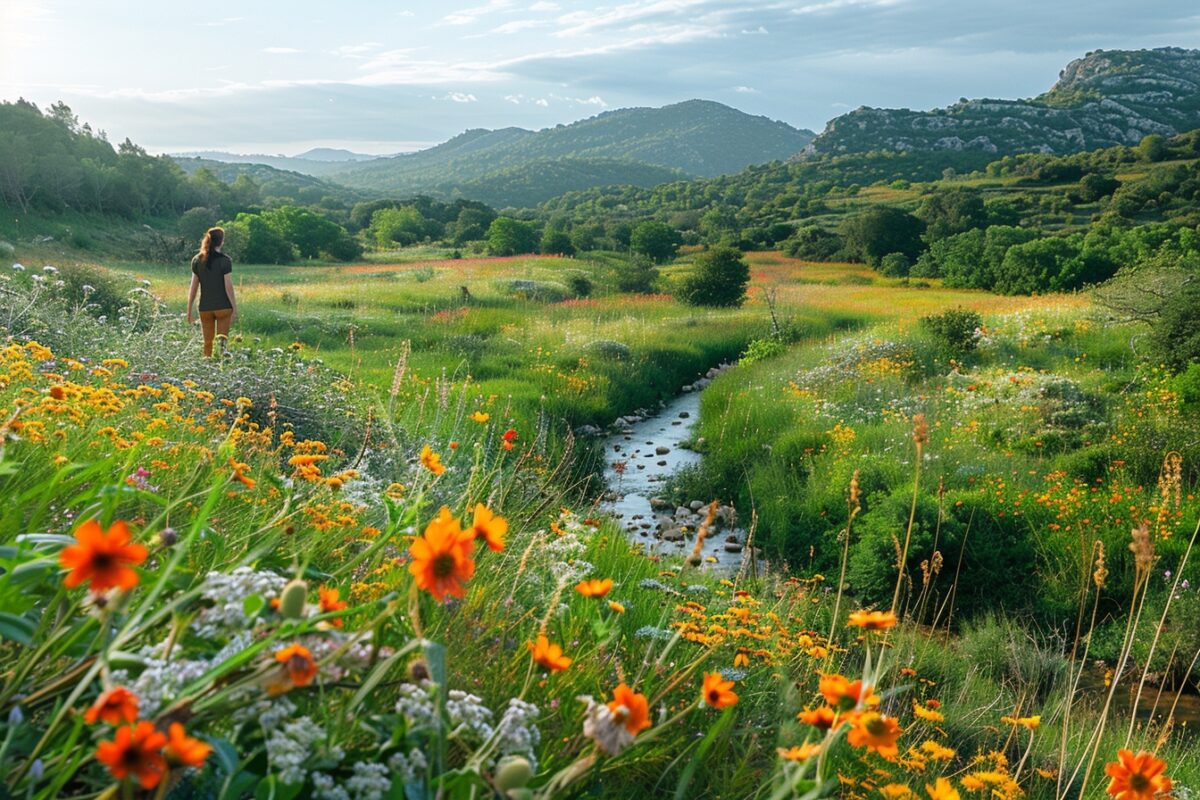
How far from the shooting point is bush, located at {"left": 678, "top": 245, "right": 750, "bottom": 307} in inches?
905

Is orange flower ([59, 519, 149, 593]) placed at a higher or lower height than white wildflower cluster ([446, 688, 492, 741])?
higher

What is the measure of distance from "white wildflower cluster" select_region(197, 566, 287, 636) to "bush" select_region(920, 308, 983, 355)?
14.8 metres

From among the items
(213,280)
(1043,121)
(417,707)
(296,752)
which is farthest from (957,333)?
(1043,121)

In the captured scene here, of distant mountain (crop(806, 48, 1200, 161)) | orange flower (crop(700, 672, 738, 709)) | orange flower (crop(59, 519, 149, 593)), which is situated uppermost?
distant mountain (crop(806, 48, 1200, 161))

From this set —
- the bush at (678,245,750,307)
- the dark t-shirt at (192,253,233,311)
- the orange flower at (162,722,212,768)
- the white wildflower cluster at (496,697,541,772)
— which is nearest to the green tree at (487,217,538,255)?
the bush at (678,245,750,307)

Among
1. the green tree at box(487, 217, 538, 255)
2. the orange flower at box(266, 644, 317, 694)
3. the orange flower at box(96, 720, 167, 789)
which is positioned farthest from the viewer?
the green tree at box(487, 217, 538, 255)

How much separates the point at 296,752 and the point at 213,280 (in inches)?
340

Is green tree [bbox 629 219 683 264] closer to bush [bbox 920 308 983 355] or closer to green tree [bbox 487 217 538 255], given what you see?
green tree [bbox 487 217 538 255]

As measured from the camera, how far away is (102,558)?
92 centimetres

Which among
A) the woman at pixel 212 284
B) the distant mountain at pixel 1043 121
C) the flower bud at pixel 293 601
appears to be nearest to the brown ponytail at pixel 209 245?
the woman at pixel 212 284

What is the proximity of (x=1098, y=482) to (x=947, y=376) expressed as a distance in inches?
191

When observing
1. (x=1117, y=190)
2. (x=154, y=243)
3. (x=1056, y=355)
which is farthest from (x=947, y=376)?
(x=1117, y=190)

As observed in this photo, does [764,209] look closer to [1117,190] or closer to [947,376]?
[1117,190]

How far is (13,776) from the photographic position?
1.17m
